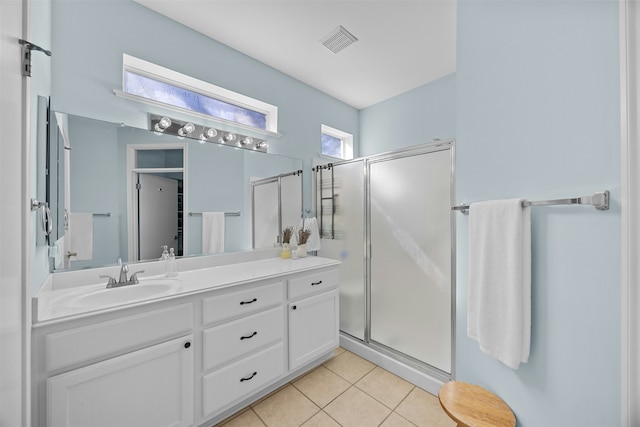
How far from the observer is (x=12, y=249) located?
2.40 ft

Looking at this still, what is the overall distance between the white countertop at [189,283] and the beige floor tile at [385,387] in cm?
95

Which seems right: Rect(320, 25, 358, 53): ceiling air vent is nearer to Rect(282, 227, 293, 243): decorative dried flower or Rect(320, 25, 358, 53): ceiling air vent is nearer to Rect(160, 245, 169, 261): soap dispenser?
Rect(282, 227, 293, 243): decorative dried flower

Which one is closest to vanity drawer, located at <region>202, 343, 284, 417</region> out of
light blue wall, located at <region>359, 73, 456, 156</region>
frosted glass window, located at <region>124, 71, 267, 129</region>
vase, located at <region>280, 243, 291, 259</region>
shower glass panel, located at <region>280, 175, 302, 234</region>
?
vase, located at <region>280, 243, 291, 259</region>

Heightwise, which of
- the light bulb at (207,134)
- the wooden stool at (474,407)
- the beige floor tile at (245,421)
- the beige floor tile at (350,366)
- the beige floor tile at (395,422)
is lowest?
the beige floor tile at (350,366)

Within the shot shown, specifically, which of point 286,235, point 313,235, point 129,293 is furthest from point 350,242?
point 129,293

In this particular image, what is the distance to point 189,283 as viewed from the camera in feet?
5.04

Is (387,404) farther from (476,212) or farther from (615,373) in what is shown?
(476,212)

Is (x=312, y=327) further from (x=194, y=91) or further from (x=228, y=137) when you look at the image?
(x=194, y=91)

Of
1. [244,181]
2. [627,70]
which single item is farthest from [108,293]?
[627,70]

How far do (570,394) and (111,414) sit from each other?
1.99 metres

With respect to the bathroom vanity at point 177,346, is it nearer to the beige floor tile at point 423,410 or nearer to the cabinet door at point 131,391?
the cabinet door at point 131,391

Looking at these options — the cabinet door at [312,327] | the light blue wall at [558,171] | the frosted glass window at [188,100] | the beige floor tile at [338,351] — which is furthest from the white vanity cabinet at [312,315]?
the frosted glass window at [188,100]

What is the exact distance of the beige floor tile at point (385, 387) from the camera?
1775 millimetres

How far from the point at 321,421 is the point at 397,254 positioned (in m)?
1.30
